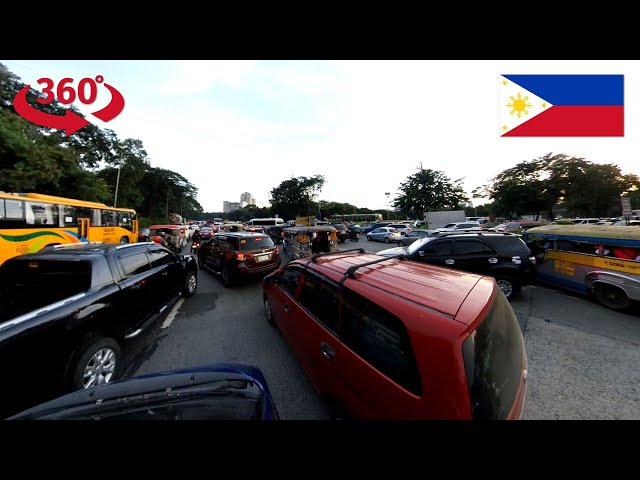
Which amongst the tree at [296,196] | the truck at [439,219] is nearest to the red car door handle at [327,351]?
the truck at [439,219]

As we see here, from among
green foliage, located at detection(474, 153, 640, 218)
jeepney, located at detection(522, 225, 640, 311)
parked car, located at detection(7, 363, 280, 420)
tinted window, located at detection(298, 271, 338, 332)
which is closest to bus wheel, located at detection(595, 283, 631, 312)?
jeepney, located at detection(522, 225, 640, 311)

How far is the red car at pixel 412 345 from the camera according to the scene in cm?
122

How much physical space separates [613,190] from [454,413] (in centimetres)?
4075

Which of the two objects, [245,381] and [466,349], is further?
[245,381]

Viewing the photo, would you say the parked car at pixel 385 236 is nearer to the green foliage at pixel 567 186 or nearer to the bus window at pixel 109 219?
the bus window at pixel 109 219

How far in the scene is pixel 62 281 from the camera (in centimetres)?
273

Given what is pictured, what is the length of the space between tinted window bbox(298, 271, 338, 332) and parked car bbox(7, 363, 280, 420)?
79cm

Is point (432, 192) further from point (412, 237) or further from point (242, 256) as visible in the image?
point (242, 256)

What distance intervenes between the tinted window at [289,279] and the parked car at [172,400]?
4.48ft

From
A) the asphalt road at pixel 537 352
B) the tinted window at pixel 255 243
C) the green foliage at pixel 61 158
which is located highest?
the green foliage at pixel 61 158

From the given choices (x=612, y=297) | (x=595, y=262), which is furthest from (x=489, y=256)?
(x=612, y=297)

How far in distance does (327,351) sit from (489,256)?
509 cm
